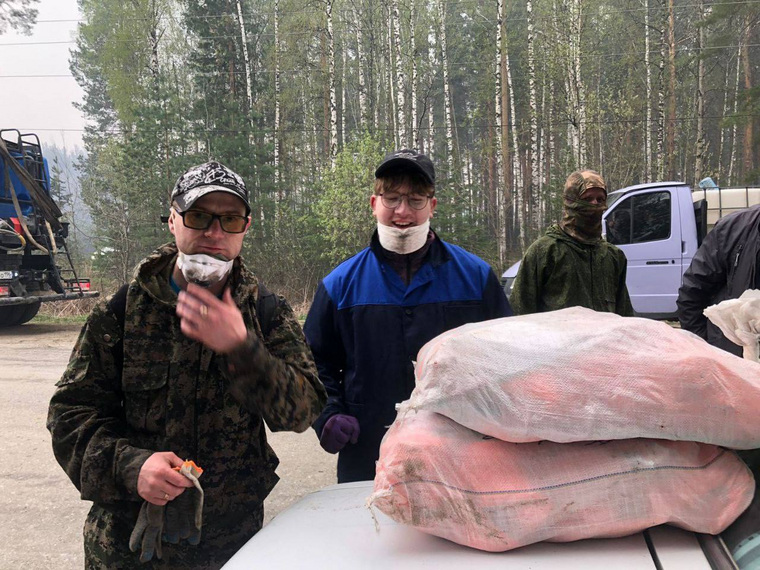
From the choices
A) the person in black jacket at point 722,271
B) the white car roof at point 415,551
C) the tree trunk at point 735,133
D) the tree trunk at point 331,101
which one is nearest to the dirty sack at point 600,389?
the white car roof at point 415,551

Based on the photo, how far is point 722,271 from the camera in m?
3.06

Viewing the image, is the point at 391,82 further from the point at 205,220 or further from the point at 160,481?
the point at 160,481

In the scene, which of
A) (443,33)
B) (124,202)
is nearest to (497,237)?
(443,33)

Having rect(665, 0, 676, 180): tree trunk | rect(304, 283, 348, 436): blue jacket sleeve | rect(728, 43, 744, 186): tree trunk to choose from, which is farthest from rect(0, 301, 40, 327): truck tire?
rect(728, 43, 744, 186): tree trunk

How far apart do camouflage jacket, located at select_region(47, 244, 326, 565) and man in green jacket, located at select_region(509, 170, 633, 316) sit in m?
2.30

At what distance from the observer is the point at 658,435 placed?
3.60 ft

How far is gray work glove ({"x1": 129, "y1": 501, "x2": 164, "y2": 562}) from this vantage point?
1484mm

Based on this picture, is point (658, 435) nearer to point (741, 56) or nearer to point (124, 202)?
point (124, 202)

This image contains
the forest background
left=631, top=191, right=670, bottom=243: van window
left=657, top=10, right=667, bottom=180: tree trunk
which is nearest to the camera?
left=631, top=191, right=670, bottom=243: van window

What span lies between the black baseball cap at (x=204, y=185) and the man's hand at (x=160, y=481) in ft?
2.24

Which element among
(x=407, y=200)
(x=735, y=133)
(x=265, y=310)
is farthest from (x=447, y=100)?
(x=265, y=310)

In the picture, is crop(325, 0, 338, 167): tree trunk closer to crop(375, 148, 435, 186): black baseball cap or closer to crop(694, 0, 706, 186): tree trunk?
crop(694, 0, 706, 186): tree trunk

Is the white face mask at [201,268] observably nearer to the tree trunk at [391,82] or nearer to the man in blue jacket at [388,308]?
the man in blue jacket at [388,308]

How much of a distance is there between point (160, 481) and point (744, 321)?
1.60m
